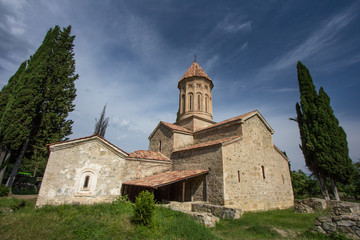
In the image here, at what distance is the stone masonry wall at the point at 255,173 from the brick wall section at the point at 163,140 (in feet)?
16.1

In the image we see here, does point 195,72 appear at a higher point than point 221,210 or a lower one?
higher

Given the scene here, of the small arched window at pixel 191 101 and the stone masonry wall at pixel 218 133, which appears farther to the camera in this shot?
the small arched window at pixel 191 101

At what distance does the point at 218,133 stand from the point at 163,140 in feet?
14.6

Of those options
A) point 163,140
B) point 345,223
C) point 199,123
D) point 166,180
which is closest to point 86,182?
point 166,180

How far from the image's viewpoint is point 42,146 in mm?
11422

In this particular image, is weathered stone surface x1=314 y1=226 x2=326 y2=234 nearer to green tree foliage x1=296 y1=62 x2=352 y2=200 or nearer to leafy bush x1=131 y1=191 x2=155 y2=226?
leafy bush x1=131 y1=191 x2=155 y2=226

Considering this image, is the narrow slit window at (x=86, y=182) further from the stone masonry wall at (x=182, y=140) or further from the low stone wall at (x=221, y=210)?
the stone masonry wall at (x=182, y=140)

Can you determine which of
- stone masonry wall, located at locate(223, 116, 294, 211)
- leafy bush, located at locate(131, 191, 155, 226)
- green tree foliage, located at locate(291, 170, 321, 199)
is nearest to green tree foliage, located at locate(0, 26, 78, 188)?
leafy bush, located at locate(131, 191, 155, 226)

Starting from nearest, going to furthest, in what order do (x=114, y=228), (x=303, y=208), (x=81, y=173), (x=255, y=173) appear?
(x=114, y=228) → (x=81, y=173) → (x=303, y=208) → (x=255, y=173)

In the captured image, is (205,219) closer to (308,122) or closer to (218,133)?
(218,133)

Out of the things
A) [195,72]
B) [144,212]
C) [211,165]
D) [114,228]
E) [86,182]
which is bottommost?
[114,228]

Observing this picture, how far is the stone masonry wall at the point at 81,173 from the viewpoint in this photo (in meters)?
7.43

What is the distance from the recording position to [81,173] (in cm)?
810

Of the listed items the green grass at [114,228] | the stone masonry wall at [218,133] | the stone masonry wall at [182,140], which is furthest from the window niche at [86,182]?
the stone masonry wall at [218,133]
